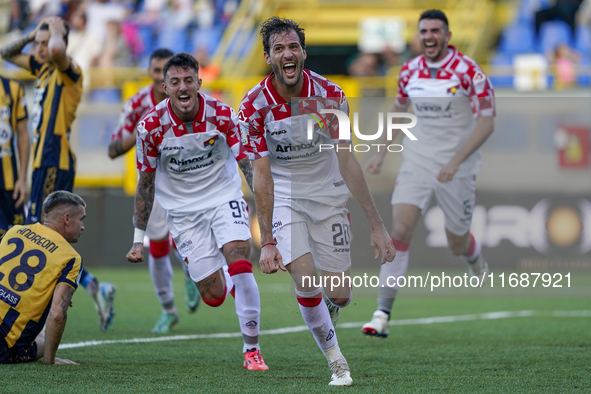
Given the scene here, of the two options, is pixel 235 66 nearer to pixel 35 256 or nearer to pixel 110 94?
pixel 110 94

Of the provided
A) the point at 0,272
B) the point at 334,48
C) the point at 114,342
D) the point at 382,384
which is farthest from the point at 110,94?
the point at 382,384

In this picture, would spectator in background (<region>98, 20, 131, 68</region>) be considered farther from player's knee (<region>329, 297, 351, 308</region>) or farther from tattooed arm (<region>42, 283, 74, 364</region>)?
player's knee (<region>329, 297, 351, 308</region>)

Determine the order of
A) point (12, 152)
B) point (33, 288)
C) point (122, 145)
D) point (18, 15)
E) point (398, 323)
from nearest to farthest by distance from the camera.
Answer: point (33, 288) < point (12, 152) < point (122, 145) < point (398, 323) < point (18, 15)

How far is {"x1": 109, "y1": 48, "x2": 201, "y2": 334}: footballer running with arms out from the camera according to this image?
729cm

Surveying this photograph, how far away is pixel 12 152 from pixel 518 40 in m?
12.2

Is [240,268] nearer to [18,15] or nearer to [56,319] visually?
[56,319]

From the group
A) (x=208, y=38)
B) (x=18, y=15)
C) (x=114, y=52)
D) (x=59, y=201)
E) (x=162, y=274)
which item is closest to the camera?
(x=59, y=201)

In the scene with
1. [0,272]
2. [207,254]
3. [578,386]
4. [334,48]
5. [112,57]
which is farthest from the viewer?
[334,48]

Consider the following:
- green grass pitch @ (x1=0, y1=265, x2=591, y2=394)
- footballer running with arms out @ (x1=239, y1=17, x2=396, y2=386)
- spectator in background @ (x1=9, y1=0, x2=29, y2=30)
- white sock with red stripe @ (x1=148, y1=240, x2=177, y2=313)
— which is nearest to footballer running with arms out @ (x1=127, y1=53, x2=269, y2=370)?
green grass pitch @ (x1=0, y1=265, x2=591, y2=394)

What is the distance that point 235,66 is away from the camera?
1717cm

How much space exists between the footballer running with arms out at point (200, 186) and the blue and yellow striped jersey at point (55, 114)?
4.73 feet

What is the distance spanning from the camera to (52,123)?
7.02 m

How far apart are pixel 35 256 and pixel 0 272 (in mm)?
231

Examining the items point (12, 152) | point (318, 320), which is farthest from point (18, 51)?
point (318, 320)
